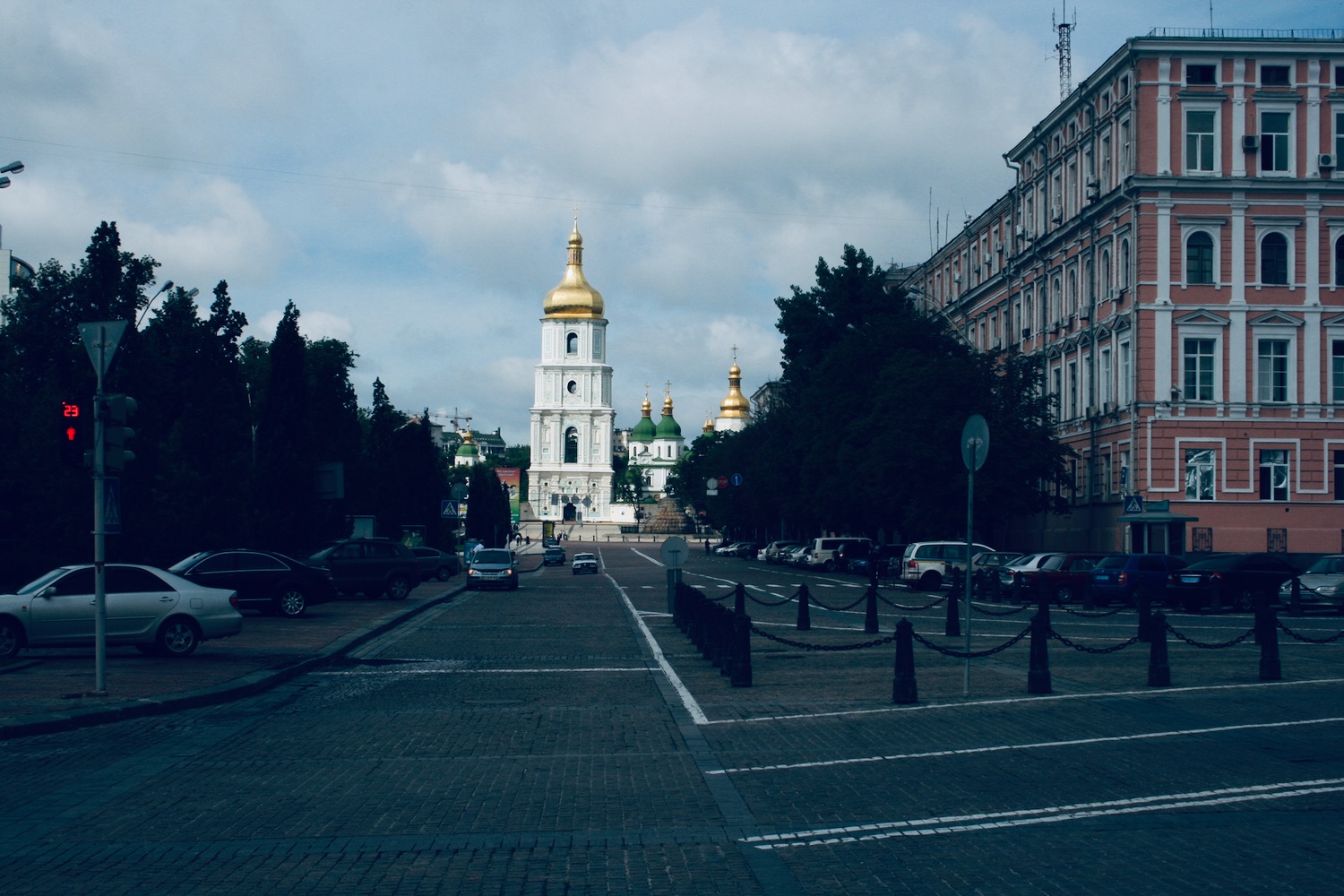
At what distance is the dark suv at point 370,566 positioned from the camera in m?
40.6

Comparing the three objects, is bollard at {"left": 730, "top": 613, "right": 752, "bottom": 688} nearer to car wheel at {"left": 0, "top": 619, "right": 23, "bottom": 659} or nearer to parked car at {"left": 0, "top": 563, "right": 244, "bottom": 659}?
parked car at {"left": 0, "top": 563, "right": 244, "bottom": 659}

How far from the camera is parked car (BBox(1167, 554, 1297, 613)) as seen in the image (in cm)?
3550

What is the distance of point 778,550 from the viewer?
8162 centimetres

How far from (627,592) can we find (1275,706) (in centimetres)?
3309

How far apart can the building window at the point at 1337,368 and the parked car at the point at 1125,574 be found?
17218 mm

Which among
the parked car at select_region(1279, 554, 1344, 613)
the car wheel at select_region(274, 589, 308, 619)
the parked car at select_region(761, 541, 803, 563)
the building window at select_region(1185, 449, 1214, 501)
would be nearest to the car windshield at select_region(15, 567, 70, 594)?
the car wheel at select_region(274, 589, 308, 619)

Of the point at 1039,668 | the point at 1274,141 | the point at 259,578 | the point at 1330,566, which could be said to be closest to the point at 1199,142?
the point at 1274,141

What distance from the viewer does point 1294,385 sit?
5125cm

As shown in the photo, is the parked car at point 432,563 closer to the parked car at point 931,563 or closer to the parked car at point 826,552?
the parked car at point 826,552

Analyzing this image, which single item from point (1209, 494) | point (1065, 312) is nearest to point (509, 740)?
point (1209, 494)

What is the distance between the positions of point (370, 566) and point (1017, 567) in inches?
717

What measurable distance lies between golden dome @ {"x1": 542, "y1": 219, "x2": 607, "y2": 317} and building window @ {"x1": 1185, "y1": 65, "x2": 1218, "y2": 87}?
12361cm

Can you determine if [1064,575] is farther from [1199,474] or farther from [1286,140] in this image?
[1286,140]

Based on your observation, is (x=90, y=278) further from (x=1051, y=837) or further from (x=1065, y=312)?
(x=1065, y=312)
